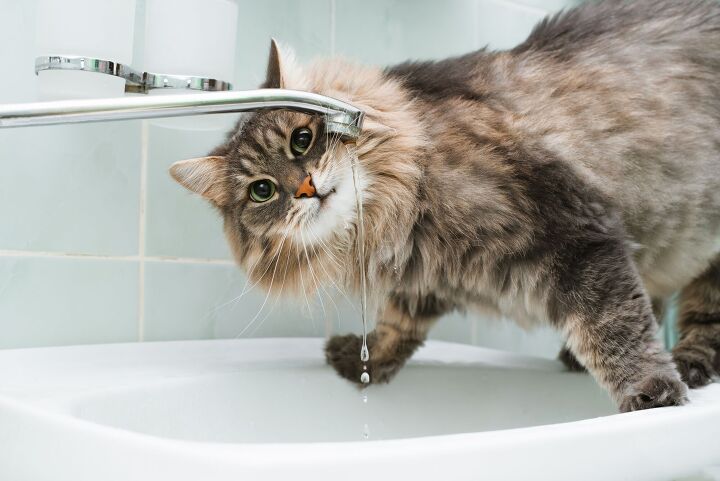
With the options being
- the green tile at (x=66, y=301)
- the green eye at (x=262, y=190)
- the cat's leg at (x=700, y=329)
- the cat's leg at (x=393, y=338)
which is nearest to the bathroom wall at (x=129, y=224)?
the green tile at (x=66, y=301)

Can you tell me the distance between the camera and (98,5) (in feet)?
4.26

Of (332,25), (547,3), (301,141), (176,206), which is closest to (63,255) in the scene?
(176,206)

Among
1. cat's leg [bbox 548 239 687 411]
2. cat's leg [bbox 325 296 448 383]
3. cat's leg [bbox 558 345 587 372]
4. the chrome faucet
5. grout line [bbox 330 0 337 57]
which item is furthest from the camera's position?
grout line [bbox 330 0 337 57]

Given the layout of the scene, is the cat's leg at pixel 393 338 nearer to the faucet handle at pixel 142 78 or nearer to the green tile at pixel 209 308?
the green tile at pixel 209 308

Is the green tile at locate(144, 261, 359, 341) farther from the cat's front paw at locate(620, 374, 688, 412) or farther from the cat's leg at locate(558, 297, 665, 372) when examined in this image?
the cat's front paw at locate(620, 374, 688, 412)

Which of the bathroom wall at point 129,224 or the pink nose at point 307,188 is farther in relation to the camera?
the bathroom wall at point 129,224

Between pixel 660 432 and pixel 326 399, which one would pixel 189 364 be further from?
pixel 660 432

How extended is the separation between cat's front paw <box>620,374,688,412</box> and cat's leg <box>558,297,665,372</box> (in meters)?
0.45

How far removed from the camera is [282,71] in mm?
1376

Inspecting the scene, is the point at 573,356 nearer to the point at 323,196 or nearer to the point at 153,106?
the point at 323,196

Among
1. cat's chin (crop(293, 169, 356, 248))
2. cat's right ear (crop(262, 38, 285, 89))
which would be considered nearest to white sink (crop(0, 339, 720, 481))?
cat's chin (crop(293, 169, 356, 248))

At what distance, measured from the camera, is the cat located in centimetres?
130

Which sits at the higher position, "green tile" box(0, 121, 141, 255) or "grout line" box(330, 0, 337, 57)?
"grout line" box(330, 0, 337, 57)

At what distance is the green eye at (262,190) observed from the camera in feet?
4.43
